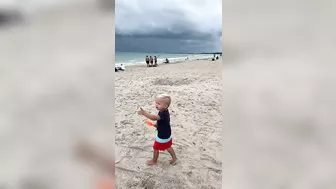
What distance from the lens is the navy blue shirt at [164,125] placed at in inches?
56.1

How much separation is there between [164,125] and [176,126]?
54 mm

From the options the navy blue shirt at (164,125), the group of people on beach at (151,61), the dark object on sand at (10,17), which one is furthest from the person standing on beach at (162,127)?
the dark object on sand at (10,17)

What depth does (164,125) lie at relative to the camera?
1430 millimetres

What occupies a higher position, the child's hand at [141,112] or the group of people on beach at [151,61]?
the group of people on beach at [151,61]

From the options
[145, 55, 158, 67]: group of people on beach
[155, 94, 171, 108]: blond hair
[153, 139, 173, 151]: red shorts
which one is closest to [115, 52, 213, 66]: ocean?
[145, 55, 158, 67]: group of people on beach

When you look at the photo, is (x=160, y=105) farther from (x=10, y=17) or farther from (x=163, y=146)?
(x=10, y=17)

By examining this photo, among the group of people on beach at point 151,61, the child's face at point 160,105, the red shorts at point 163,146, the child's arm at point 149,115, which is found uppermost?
the group of people on beach at point 151,61

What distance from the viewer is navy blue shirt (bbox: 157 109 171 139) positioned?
56.1 inches

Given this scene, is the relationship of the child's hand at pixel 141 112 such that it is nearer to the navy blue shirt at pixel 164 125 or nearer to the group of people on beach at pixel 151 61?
the navy blue shirt at pixel 164 125

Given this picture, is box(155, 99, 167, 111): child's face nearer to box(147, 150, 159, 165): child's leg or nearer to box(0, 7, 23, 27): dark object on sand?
box(147, 150, 159, 165): child's leg

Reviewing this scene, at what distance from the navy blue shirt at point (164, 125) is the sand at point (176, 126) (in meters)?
0.02

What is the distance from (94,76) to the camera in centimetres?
142

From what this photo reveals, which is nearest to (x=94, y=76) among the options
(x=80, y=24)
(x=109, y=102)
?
(x=109, y=102)

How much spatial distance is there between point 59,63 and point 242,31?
0.80 metres
